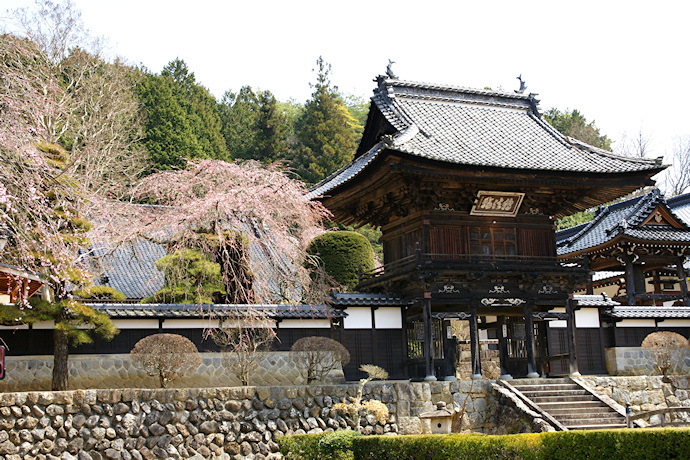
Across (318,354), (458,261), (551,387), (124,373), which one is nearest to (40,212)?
(124,373)

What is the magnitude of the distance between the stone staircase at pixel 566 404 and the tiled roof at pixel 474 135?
5.86m

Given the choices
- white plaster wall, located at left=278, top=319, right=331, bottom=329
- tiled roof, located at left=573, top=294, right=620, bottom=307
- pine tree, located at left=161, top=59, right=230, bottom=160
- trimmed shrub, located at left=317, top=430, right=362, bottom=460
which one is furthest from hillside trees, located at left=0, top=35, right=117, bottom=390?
pine tree, located at left=161, top=59, right=230, bottom=160

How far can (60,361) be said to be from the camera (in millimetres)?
15328

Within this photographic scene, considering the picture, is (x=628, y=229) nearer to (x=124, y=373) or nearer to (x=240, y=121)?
(x=124, y=373)

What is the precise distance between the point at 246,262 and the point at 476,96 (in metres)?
10.5

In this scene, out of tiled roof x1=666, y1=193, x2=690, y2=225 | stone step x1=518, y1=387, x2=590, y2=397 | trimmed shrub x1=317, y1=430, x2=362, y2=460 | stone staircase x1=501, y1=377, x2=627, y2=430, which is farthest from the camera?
tiled roof x1=666, y1=193, x2=690, y2=225

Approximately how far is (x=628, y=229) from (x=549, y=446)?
A: 14229 mm

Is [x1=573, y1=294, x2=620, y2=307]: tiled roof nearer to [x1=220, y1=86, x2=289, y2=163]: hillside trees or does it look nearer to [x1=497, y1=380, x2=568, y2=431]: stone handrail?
[x1=497, y1=380, x2=568, y2=431]: stone handrail

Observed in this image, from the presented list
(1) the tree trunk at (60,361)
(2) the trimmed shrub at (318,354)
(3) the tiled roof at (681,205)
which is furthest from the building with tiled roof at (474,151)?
(3) the tiled roof at (681,205)

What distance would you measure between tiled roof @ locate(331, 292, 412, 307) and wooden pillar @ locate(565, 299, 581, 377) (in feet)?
15.4

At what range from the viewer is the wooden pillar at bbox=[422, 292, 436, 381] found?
17797mm

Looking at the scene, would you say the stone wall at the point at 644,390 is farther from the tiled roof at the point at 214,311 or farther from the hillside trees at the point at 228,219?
the hillside trees at the point at 228,219

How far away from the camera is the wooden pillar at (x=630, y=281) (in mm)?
24047

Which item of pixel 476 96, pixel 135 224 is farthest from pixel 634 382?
pixel 135 224
